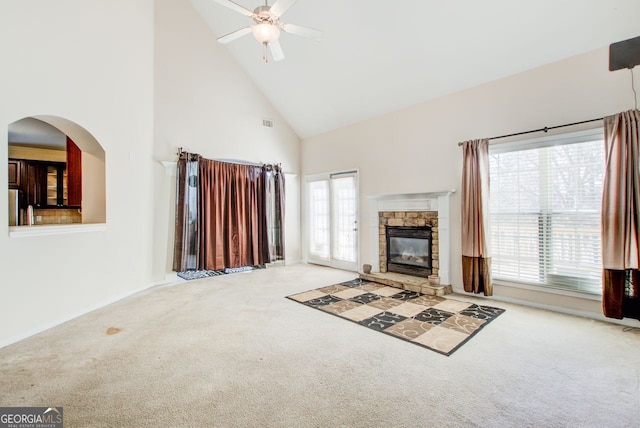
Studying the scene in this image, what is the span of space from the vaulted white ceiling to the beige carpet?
3168 mm

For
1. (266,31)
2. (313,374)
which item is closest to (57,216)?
(266,31)

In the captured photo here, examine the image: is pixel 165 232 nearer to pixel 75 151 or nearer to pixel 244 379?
pixel 75 151

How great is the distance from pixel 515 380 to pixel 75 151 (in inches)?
241

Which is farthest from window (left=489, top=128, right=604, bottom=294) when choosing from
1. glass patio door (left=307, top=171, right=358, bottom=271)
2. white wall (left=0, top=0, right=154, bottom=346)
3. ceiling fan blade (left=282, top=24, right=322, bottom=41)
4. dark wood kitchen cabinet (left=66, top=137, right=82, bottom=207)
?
dark wood kitchen cabinet (left=66, top=137, right=82, bottom=207)

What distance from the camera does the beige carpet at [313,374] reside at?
5.98ft

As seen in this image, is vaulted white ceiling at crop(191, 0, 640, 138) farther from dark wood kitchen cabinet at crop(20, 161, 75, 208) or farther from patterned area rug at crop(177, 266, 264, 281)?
dark wood kitchen cabinet at crop(20, 161, 75, 208)

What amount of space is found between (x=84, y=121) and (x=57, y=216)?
351 centimetres

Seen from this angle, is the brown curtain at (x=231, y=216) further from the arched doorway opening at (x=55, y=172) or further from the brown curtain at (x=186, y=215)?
the arched doorway opening at (x=55, y=172)

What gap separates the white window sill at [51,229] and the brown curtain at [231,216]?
168 cm

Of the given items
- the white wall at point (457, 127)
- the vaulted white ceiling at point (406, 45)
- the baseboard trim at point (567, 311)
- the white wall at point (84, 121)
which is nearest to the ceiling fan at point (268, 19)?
the vaulted white ceiling at point (406, 45)

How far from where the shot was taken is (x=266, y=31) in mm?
3131

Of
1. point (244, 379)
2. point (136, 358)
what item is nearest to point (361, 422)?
point (244, 379)

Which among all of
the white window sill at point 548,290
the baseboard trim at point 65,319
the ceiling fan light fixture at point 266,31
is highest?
the ceiling fan light fixture at point 266,31

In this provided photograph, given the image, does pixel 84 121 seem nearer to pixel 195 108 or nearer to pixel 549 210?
pixel 195 108
